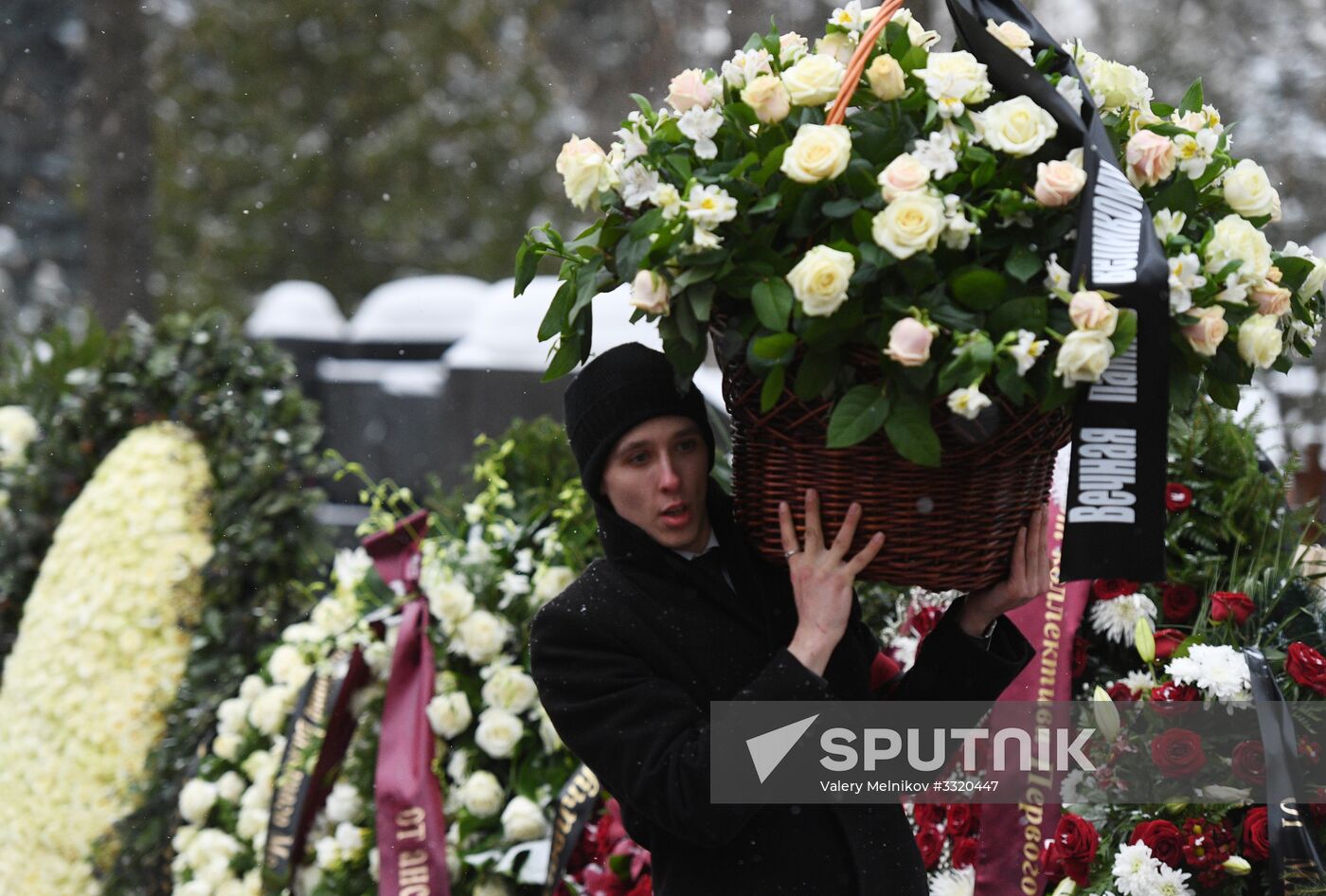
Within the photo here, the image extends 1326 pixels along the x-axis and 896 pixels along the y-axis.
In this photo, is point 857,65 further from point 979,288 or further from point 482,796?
point 482,796

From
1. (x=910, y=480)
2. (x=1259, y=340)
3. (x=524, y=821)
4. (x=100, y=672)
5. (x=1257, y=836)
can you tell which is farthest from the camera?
(x=100, y=672)

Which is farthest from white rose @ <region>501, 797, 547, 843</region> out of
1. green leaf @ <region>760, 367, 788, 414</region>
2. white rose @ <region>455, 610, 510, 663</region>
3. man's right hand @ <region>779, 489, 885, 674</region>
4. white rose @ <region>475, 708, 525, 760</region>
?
green leaf @ <region>760, 367, 788, 414</region>

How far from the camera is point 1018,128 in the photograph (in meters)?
1.77

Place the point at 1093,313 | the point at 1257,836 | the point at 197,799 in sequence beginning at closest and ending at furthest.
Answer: the point at 1093,313
the point at 1257,836
the point at 197,799

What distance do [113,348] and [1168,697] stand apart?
383 centimetres

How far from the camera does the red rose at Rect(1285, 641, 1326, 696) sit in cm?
250

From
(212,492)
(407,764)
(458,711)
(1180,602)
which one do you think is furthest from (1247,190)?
(212,492)

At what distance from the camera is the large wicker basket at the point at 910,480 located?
6.16 feet

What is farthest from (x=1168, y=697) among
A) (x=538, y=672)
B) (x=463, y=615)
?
(x=463, y=615)

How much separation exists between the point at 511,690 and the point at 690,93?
1994mm

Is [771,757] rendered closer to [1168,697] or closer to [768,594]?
[768,594]

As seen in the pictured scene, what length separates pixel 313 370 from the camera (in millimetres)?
9648

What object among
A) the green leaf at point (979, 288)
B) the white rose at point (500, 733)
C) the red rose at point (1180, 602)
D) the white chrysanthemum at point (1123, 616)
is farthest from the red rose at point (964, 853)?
the green leaf at point (979, 288)

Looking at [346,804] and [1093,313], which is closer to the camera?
[1093,313]
